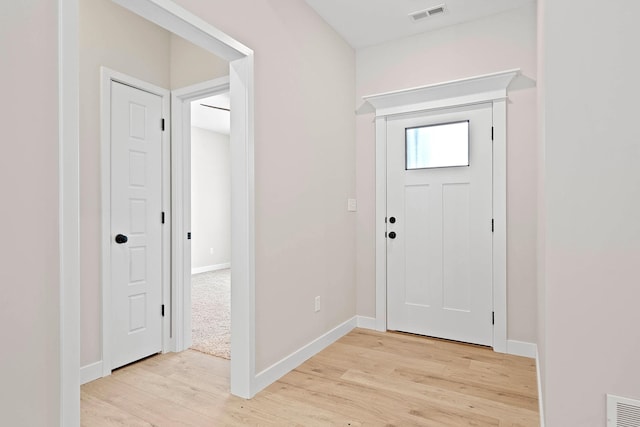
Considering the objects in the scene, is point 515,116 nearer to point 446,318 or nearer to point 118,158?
point 446,318

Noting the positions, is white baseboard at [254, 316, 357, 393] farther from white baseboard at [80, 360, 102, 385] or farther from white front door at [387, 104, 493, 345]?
white baseboard at [80, 360, 102, 385]

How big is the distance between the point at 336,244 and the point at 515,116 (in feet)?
6.06

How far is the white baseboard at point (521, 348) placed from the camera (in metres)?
2.79

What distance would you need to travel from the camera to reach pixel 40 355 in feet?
4.18

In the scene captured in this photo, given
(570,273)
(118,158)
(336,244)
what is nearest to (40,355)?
(118,158)

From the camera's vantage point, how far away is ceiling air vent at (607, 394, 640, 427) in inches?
53.2

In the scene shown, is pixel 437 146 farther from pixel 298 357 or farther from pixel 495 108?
pixel 298 357

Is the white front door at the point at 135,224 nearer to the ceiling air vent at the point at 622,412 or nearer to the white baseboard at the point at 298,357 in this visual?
the white baseboard at the point at 298,357

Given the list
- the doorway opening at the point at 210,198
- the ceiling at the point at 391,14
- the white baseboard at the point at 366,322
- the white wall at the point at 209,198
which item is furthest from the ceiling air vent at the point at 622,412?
the white wall at the point at 209,198

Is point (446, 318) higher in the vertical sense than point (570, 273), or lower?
lower

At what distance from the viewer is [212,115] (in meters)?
6.11

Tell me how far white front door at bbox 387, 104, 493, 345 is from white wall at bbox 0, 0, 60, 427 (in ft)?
8.92

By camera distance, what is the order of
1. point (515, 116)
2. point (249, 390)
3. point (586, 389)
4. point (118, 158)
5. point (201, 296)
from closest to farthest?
point (586, 389) → point (249, 390) → point (118, 158) → point (515, 116) → point (201, 296)

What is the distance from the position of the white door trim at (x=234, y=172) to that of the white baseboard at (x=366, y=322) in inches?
63.2
